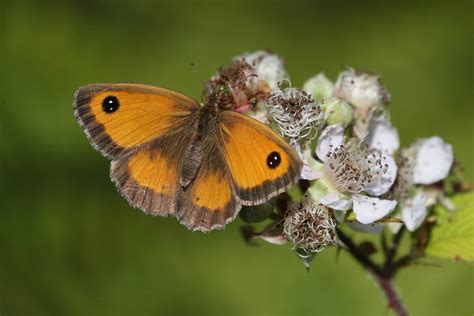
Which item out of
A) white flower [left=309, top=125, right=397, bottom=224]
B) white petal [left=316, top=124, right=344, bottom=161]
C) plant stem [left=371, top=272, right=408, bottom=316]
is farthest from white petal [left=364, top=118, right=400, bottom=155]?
plant stem [left=371, top=272, right=408, bottom=316]

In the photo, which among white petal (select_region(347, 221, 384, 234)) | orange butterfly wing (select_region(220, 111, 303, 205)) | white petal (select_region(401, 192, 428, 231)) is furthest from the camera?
white petal (select_region(401, 192, 428, 231))

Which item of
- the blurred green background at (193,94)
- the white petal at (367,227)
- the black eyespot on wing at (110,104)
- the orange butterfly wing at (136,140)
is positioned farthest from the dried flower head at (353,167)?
the blurred green background at (193,94)

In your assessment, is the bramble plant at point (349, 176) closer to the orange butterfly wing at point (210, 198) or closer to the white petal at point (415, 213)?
the white petal at point (415, 213)

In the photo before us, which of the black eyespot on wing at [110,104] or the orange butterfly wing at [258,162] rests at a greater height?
the black eyespot on wing at [110,104]

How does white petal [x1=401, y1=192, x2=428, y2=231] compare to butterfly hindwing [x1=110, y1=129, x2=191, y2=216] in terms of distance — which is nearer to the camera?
butterfly hindwing [x1=110, y1=129, x2=191, y2=216]

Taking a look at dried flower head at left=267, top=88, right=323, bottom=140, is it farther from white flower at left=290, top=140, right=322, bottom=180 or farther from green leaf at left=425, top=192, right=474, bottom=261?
green leaf at left=425, top=192, right=474, bottom=261

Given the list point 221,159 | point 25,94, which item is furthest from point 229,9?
point 221,159

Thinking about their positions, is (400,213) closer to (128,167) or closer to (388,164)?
(388,164)
